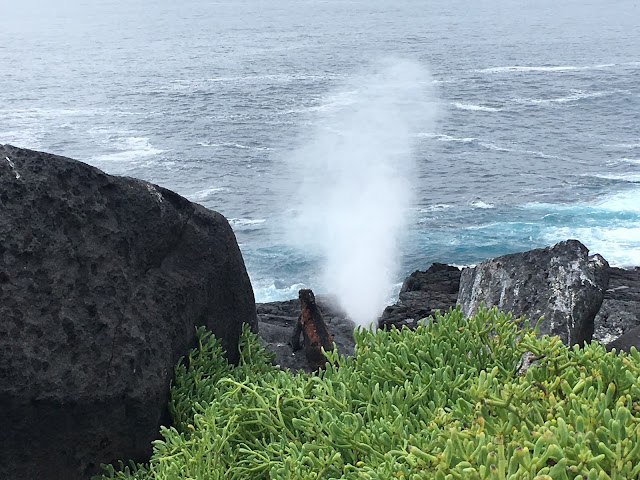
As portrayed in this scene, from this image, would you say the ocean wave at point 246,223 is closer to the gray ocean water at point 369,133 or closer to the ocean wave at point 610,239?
the gray ocean water at point 369,133

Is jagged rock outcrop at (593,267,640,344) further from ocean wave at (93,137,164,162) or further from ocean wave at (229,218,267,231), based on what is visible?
ocean wave at (93,137,164,162)

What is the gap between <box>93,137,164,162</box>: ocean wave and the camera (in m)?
65.7

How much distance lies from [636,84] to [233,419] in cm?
9663

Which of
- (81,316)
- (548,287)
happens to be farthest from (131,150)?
(81,316)

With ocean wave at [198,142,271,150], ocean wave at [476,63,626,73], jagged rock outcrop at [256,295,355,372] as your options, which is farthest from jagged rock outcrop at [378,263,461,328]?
ocean wave at [476,63,626,73]

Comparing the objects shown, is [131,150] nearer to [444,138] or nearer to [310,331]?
[444,138]

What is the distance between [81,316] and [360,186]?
56.0 meters

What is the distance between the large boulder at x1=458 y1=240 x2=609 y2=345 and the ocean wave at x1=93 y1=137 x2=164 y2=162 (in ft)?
177

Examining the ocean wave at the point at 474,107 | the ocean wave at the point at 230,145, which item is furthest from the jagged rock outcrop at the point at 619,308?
the ocean wave at the point at 474,107

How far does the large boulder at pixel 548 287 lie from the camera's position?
14.0m

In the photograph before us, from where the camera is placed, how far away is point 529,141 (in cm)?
7138

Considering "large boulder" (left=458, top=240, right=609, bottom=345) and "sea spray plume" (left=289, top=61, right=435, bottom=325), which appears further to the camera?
"sea spray plume" (left=289, top=61, right=435, bottom=325)

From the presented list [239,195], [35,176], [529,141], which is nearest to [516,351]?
[35,176]

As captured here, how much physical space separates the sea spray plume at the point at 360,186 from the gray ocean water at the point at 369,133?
29cm
